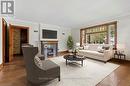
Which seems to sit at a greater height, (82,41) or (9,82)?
(82,41)

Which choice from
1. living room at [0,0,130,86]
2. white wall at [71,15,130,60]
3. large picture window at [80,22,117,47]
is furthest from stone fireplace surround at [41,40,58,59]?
white wall at [71,15,130,60]

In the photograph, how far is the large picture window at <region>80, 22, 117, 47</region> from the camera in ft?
18.1

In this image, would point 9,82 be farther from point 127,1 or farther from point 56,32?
point 56,32

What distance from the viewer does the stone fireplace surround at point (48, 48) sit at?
6102 mm

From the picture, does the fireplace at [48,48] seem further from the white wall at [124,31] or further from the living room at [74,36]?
the white wall at [124,31]

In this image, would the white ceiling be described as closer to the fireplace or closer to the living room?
the living room

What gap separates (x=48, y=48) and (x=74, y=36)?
3313 millimetres

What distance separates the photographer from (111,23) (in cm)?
549

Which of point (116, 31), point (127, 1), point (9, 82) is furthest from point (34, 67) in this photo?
point (116, 31)

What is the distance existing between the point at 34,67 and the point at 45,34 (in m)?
4.75

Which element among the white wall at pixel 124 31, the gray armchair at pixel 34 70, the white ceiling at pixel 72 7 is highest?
the white ceiling at pixel 72 7

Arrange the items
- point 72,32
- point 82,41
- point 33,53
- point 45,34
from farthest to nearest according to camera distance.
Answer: point 72,32 < point 82,41 < point 45,34 < point 33,53

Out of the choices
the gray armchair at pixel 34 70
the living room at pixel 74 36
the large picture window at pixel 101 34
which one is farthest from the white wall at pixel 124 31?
the gray armchair at pixel 34 70

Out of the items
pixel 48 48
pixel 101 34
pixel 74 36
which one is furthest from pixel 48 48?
pixel 101 34
